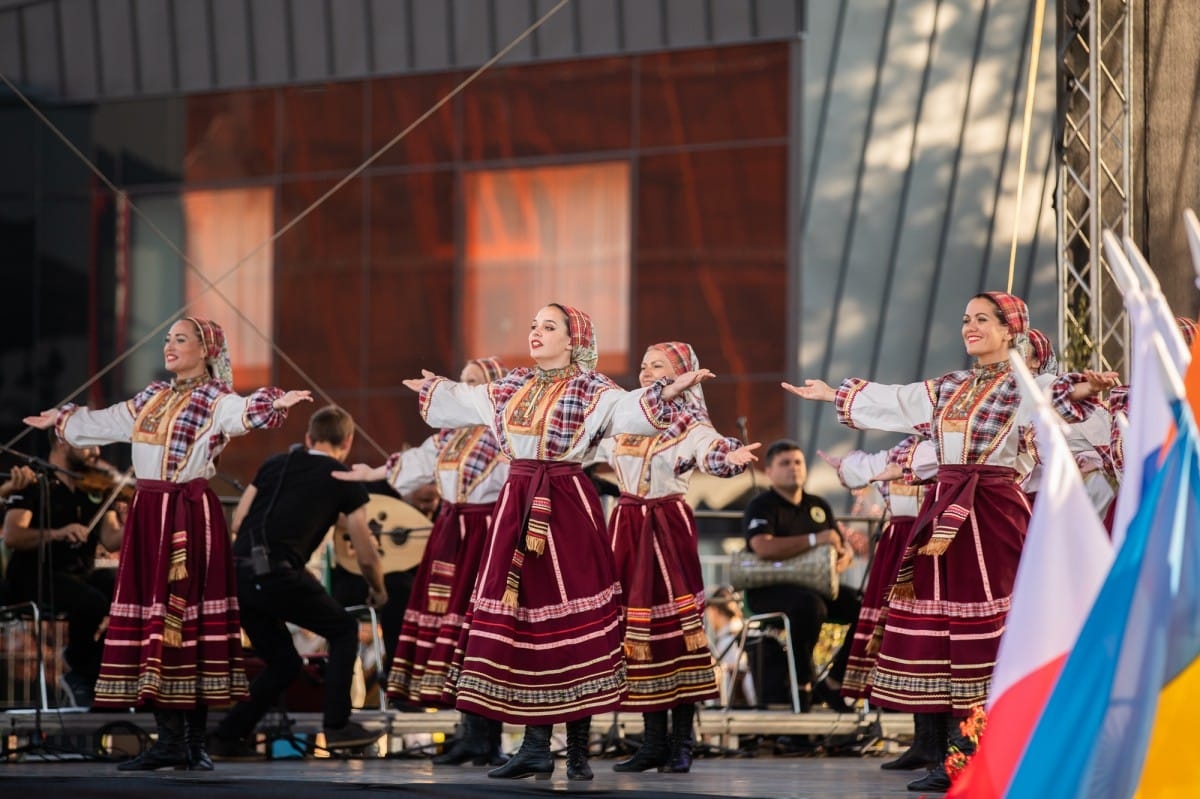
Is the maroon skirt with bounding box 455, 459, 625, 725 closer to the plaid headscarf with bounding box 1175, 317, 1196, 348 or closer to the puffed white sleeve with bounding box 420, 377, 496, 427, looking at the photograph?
the puffed white sleeve with bounding box 420, 377, 496, 427

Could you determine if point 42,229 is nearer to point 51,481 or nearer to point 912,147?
point 912,147

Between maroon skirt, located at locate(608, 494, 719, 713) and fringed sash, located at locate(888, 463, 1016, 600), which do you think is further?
maroon skirt, located at locate(608, 494, 719, 713)

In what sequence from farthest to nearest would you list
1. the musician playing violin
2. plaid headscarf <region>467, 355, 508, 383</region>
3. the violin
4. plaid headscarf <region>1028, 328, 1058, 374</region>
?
the violin → the musician playing violin → plaid headscarf <region>467, 355, 508, 383</region> → plaid headscarf <region>1028, 328, 1058, 374</region>

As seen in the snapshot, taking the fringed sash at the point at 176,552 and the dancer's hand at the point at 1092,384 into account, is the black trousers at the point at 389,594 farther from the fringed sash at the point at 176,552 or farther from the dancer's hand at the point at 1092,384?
the dancer's hand at the point at 1092,384

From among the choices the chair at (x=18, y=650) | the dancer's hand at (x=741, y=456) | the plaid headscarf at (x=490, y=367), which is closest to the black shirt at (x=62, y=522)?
the chair at (x=18, y=650)

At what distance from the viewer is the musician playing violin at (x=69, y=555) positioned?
7363 mm

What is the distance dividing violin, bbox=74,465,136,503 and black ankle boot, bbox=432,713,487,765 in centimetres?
190

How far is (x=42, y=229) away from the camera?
16.3 metres

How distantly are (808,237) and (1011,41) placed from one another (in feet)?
6.46

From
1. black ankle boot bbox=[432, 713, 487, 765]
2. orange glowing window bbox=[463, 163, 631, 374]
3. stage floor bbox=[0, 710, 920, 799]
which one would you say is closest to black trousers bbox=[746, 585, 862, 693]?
stage floor bbox=[0, 710, 920, 799]

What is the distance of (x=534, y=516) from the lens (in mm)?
5543

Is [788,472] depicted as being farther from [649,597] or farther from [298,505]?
[298,505]

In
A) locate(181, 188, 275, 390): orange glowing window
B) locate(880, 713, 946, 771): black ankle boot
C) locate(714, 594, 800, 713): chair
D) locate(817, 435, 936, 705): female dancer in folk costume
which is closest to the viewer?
locate(880, 713, 946, 771): black ankle boot

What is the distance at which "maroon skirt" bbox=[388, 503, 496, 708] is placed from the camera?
682 centimetres
